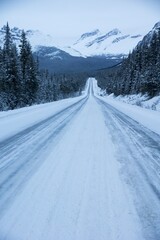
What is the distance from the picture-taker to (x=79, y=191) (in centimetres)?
363

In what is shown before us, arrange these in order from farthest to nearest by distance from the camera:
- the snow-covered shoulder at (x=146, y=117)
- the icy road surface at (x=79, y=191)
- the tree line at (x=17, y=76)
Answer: the tree line at (x=17, y=76) → the snow-covered shoulder at (x=146, y=117) → the icy road surface at (x=79, y=191)

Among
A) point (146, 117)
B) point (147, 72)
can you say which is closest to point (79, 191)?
point (146, 117)

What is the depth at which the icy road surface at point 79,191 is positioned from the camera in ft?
8.91

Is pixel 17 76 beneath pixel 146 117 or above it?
above

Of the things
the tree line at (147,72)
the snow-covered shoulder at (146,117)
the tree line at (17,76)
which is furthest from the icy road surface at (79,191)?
the tree line at (147,72)

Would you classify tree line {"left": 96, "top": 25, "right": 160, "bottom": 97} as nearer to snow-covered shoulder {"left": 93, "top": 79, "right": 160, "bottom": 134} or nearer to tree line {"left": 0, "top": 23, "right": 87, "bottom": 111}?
snow-covered shoulder {"left": 93, "top": 79, "right": 160, "bottom": 134}

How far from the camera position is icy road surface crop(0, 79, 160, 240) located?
107 inches

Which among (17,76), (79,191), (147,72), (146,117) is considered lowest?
(146,117)

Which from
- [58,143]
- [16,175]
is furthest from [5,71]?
[16,175]

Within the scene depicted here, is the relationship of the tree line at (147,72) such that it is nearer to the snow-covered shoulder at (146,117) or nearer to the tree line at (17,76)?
the snow-covered shoulder at (146,117)

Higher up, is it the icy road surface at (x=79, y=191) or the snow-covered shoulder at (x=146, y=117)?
the icy road surface at (x=79, y=191)

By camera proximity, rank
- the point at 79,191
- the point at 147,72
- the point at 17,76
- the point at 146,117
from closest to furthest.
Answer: the point at 79,191 → the point at 146,117 → the point at 17,76 → the point at 147,72

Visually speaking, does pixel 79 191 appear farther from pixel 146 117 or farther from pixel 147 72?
pixel 147 72

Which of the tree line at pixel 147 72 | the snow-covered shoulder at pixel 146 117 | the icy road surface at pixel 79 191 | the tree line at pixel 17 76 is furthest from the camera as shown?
the tree line at pixel 147 72
